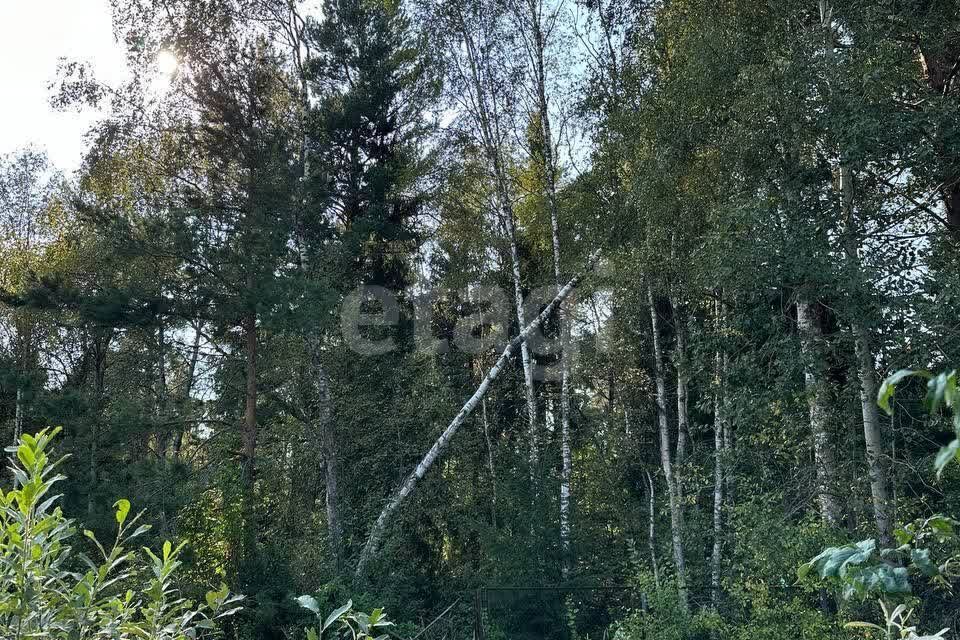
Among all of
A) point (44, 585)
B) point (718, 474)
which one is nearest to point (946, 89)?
point (718, 474)

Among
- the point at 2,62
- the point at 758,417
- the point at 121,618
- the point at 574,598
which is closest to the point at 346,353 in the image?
the point at 574,598

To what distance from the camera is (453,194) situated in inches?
501

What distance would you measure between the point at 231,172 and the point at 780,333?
7229 millimetres

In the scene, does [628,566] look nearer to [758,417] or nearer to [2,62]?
[758,417]

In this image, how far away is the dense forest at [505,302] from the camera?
258 inches

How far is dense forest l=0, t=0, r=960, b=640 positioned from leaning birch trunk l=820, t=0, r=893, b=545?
0.03 m

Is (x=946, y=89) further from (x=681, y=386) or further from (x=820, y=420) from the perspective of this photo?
(x=681, y=386)

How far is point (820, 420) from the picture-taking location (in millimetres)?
6887

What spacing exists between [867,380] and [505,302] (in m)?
7.31

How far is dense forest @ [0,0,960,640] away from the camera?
654cm

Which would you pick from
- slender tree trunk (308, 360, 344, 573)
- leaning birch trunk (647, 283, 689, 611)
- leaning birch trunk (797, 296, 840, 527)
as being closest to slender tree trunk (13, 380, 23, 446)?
slender tree trunk (308, 360, 344, 573)

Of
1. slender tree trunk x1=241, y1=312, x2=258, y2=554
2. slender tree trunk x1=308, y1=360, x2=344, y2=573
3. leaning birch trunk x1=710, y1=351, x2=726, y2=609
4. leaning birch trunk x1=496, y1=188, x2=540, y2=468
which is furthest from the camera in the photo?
leaning birch trunk x1=496, y1=188, x2=540, y2=468

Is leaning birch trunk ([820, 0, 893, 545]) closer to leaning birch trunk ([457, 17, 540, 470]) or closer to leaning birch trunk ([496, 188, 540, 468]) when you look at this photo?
leaning birch trunk ([496, 188, 540, 468])

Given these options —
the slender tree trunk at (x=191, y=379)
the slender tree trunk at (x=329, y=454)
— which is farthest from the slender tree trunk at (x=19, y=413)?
the slender tree trunk at (x=329, y=454)
